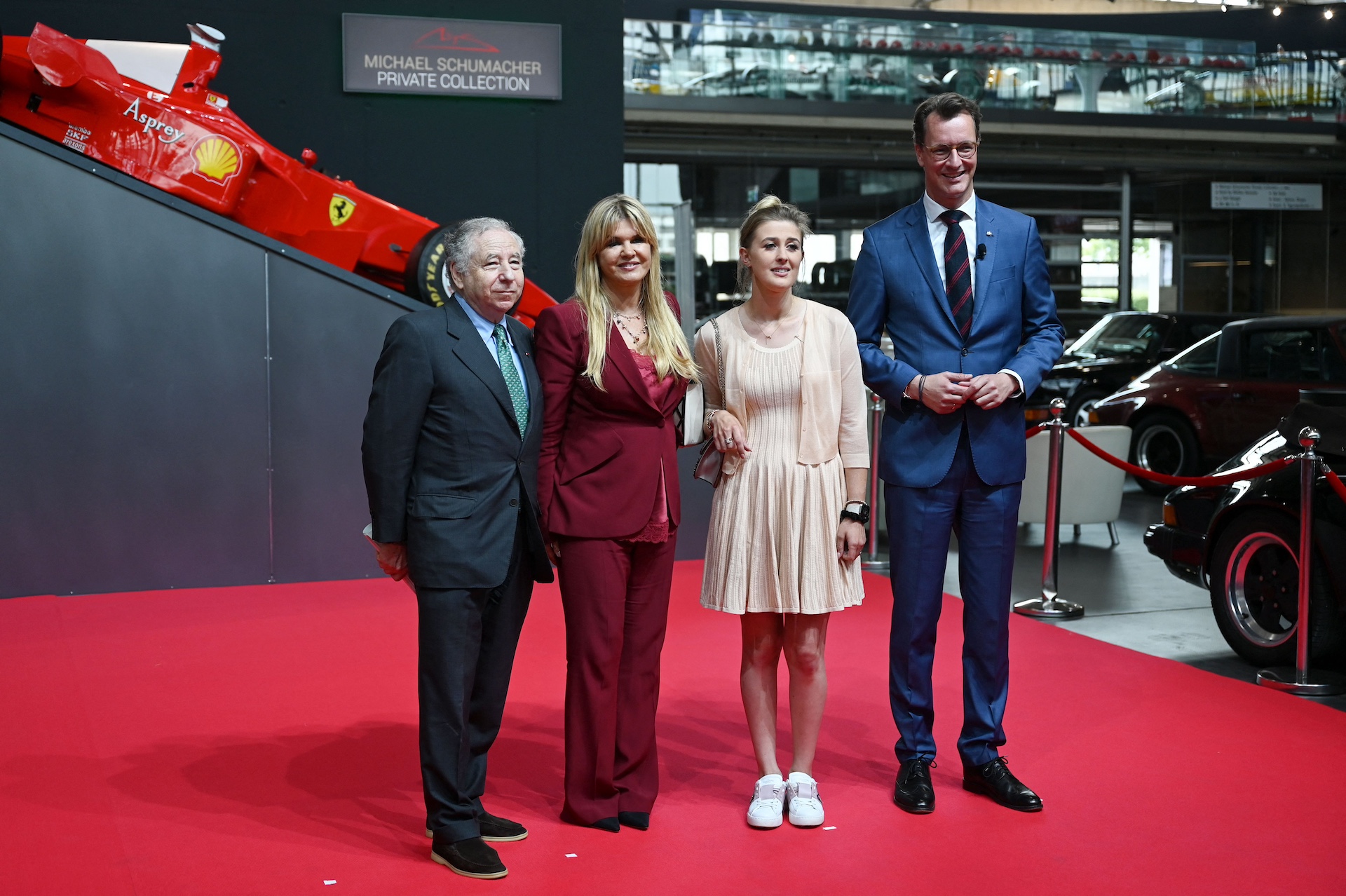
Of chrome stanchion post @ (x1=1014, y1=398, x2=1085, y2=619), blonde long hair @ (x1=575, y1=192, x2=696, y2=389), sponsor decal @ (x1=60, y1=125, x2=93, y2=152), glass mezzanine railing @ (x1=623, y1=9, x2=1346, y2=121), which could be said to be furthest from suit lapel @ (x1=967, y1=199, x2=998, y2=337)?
glass mezzanine railing @ (x1=623, y1=9, x2=1346, y2=121)

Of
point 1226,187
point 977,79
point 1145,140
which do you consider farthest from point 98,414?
point 1226,187

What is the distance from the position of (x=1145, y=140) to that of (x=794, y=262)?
20086 millimetres

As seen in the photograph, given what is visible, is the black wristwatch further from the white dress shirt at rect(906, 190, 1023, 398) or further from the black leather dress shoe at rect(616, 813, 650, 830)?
the black leather dress shoe at rect(616, 813, 650, 830)

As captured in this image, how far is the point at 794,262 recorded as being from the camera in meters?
3.27

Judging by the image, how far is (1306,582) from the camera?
4.49 metres

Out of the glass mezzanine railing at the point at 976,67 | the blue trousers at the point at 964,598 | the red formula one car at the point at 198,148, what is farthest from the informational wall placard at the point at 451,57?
the glass mezzanine railing at the point at 976,67

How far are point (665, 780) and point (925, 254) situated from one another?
1711 mm

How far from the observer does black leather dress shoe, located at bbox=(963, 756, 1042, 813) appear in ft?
11.0

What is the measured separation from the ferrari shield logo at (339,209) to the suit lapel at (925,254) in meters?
4.67

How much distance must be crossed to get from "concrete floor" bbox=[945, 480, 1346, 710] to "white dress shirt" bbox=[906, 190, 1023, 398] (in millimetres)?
2168

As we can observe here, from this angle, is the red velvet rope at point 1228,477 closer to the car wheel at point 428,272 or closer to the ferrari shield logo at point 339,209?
the car wheel at point 428,272

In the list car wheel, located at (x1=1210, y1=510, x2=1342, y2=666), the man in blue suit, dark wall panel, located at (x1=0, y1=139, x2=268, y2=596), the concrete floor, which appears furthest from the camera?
dark wall panel, located at (x1=0, y1=139, x2=268, y2=596)

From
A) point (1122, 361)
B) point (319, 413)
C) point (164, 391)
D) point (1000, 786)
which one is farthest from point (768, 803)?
point (1122, 361)

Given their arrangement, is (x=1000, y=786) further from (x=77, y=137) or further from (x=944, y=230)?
(x=77, y=137)
